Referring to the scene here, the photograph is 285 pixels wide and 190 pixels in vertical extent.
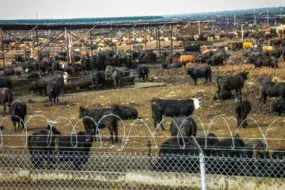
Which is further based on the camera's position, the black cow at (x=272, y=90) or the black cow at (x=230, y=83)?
the black cow at (x=230, y=83)

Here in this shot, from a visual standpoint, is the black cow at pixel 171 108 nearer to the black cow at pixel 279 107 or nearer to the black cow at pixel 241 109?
the black cow at pixel 241 109

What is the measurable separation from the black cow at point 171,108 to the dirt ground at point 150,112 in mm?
453

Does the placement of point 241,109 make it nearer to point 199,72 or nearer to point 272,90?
point 272,90

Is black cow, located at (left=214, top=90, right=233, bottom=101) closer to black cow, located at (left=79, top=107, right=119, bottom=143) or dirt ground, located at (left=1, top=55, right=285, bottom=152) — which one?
dirt ground, located at (left=1, top=55, right=285, bottom=152)

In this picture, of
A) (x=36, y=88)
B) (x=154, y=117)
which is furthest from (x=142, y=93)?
(x=154, y=117)

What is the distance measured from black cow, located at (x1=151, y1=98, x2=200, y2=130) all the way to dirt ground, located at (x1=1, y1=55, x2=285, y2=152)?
0.45m

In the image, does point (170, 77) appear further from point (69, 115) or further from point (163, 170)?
point (163, 170)

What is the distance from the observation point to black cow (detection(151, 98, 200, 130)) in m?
18.0

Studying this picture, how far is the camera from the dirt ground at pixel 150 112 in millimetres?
15867

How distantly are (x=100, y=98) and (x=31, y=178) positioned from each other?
583 inches

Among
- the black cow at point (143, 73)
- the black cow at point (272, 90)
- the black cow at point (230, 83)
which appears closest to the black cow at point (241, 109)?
the black cow at point (272, 90)

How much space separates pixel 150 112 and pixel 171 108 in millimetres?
2936

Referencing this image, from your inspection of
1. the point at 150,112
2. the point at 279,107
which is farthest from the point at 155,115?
the point at 279,107

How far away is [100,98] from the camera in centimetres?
2550
